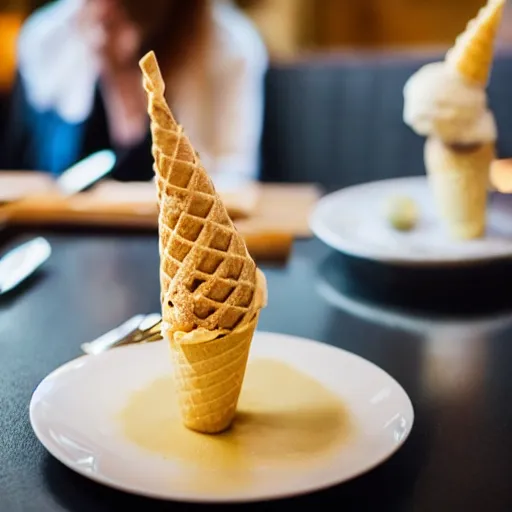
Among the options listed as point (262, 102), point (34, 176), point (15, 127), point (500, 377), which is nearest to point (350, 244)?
point (500, 377)

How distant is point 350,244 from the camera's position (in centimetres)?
113

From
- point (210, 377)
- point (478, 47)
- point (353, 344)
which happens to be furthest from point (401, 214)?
point (210, 377)

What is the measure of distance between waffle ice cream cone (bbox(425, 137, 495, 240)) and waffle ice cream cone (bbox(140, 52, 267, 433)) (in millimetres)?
611

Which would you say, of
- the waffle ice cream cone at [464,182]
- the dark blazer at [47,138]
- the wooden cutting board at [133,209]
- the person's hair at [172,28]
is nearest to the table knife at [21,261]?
the wooden cutting board at [133,209]

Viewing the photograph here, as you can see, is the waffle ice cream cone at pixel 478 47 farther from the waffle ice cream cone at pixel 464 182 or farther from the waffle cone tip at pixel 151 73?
the waffle cone tip at pixel 151 73

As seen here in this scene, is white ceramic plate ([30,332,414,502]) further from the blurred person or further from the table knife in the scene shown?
the blurred person

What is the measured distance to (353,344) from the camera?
2.93 feet

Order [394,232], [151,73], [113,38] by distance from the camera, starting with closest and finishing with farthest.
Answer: [151,73] < [394,232] < [113,38]

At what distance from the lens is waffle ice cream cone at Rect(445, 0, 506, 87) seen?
1.11m

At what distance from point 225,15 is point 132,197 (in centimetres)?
150

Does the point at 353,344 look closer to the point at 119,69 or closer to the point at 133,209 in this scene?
the point at 133,209

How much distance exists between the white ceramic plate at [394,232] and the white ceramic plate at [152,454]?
33 cm

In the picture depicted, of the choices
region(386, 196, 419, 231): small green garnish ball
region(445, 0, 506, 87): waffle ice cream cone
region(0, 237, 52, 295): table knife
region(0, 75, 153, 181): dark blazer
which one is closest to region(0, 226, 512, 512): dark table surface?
region(0, 237, 52, 295): table knife

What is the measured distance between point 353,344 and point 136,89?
1.78 metres
